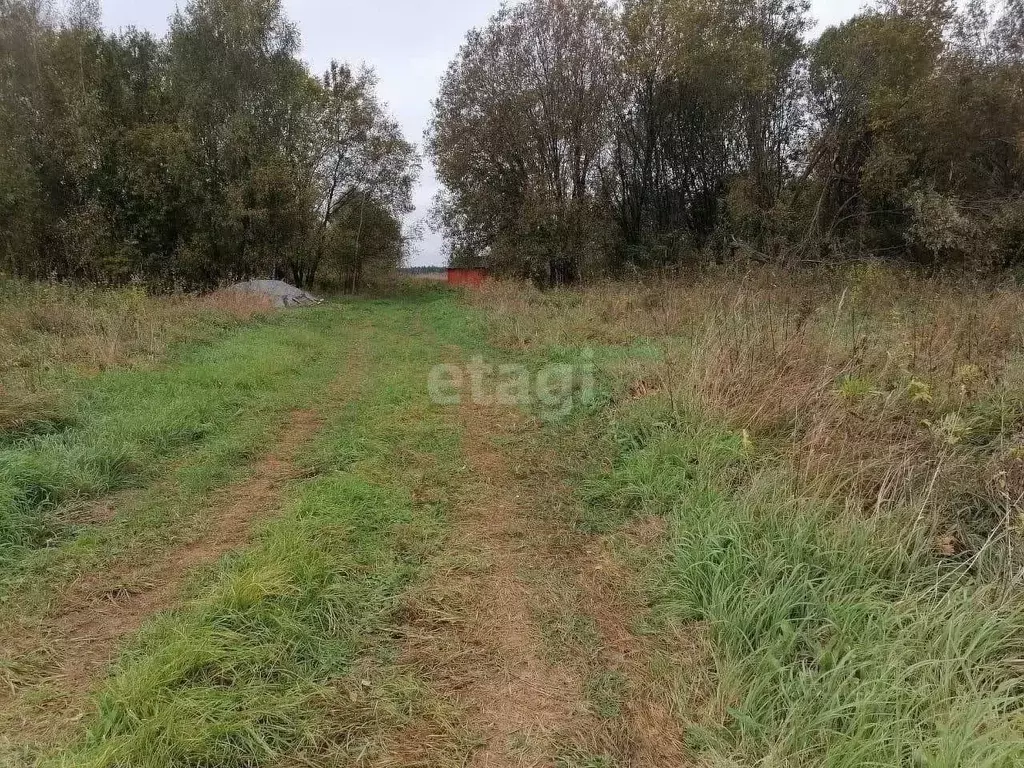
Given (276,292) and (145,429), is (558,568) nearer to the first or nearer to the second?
(145,429)

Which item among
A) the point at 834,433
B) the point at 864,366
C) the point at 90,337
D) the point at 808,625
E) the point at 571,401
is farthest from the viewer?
the point at 90,337

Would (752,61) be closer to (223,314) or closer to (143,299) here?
(223,314)

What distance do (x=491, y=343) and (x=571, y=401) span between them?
13.5ft

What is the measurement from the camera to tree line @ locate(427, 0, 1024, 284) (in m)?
14.0

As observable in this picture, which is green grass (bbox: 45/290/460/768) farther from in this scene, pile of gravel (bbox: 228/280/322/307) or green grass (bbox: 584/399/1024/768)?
pile of gravel (bbox: 228/280/322/307)

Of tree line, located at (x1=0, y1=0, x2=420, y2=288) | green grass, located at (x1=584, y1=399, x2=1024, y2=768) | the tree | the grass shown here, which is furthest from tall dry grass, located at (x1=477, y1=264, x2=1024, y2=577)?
tree line, located at (x1=0, y1=0, x2=420, y2=288)

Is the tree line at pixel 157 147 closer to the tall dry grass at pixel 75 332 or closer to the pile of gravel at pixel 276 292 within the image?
the pile of gravel at pixel 276 292

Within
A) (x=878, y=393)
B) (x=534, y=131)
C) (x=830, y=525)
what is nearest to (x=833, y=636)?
(x=830, y=525)

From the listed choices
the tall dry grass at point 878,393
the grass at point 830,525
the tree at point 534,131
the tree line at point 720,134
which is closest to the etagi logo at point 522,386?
the grass at point 830,525

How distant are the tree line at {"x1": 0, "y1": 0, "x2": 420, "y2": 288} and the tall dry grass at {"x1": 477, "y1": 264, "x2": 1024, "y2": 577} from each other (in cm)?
1510

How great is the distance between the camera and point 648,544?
315 centimetres

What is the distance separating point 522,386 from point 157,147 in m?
16.4

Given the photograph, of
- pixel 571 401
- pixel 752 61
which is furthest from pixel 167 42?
pixel 571 401

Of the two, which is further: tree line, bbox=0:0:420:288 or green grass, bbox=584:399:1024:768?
tree line, bbox=0:0:420:288
